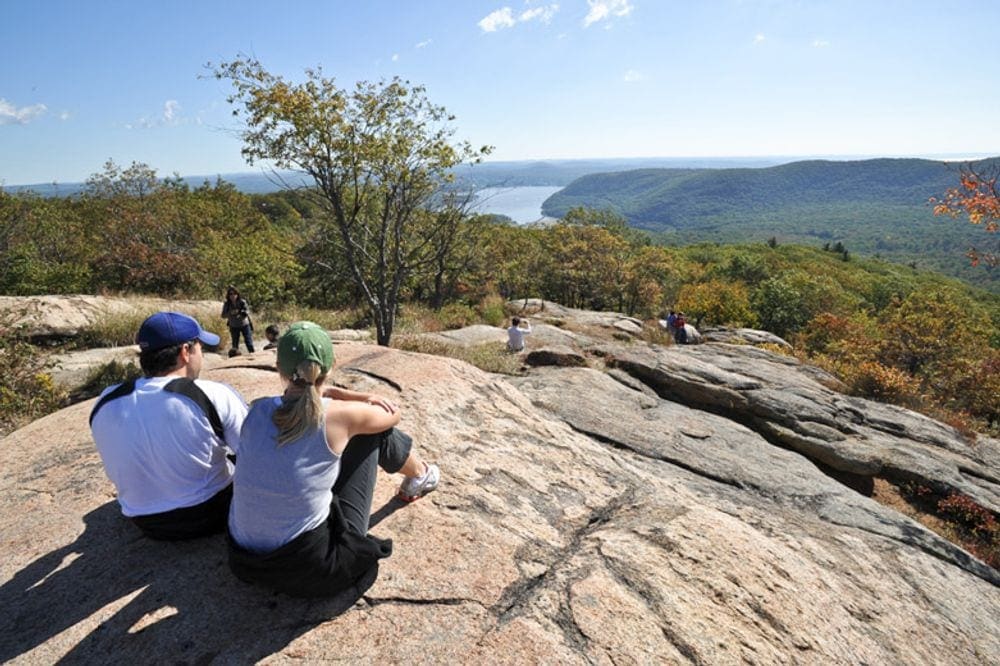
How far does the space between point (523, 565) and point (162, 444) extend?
248 centimetres

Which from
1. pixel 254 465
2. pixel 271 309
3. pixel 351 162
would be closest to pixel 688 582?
pixel 254 465

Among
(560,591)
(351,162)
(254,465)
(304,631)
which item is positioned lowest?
(560,591)

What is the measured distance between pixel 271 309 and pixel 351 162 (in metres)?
9.14

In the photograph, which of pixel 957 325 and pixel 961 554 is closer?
pixel 961 554

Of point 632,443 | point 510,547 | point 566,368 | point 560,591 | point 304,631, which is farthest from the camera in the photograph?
point 566,368

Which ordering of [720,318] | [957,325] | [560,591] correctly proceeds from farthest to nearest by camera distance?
[720,318]
[957,325]
[560,591]

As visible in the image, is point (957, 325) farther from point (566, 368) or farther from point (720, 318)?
point (566, 368)

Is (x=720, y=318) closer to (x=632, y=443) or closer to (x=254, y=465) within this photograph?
(x=632, y=443)

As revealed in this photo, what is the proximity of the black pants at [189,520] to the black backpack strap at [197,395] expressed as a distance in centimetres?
51

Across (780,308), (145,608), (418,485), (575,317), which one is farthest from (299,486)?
(780,308)

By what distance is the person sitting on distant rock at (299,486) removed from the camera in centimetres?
252

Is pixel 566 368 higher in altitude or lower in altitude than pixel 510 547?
lower

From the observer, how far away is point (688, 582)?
3.74 m

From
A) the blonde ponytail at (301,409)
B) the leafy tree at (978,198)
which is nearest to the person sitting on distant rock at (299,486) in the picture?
the blonde ponytail at (301,409)
